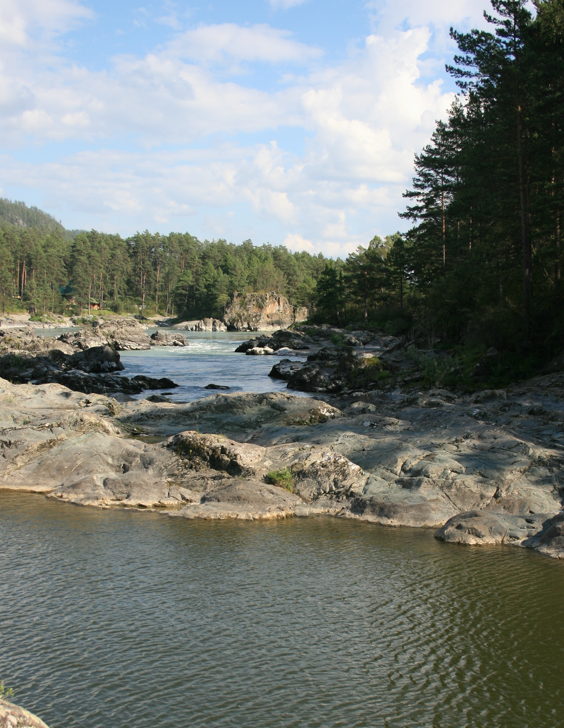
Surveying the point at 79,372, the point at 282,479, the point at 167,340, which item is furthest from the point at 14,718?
the point at 167,340

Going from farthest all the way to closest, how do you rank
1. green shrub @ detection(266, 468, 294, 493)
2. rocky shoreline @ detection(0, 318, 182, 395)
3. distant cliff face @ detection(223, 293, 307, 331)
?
distant cliff face @ detection(223, 293, 307, 331), rocky shoreline @ detection(0, 318, 182, 395), green shrub @ detection(266, 468, 294, 493)

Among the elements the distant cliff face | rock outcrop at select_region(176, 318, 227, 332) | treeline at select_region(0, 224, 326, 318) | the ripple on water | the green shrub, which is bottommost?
the ripple on water

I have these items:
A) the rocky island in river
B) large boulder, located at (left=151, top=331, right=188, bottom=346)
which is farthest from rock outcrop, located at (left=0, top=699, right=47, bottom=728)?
large boulder, located at (left=151, top=331, right=188, bottom=346)

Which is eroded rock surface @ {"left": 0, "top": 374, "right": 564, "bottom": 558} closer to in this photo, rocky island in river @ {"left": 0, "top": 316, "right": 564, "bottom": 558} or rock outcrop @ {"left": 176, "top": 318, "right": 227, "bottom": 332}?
rocky island in river @ {"left": 0, "top": 316, "right": 564, "bottom": 558}

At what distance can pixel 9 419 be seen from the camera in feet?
48.5

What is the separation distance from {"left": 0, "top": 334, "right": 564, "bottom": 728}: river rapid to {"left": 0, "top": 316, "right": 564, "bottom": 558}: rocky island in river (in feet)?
1.89

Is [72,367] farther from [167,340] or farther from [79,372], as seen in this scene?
[167,340]

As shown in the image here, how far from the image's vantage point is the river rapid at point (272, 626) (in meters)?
4.83

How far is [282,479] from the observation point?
10914 mm

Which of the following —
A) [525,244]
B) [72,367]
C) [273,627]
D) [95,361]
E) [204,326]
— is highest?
[525,244]

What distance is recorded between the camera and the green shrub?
1084cm

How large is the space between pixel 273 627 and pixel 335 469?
4.98 metres

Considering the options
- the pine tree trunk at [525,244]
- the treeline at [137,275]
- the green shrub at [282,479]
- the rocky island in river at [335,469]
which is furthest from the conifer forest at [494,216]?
the treeline at [137,275]

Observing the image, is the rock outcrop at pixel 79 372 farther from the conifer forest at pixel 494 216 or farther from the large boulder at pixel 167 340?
the large boulder at pixel 167 340
